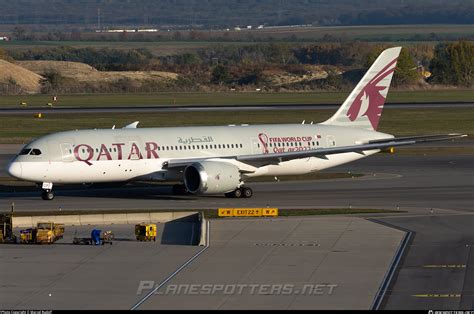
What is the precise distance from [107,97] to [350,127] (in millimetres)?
81441

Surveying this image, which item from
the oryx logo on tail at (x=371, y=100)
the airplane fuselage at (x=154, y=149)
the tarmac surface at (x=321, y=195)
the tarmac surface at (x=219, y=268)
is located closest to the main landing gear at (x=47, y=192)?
the tarmac surface at (x=321, y=195)

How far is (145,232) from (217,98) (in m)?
95.0

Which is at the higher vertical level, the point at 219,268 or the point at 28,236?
the point at 219,268

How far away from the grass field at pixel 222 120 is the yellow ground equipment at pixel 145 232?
47011mm

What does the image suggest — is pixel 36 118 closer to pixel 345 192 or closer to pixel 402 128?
pixel 402 128

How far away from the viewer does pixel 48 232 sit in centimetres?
4325

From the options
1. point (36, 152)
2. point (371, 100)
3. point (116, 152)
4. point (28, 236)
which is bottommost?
point (28, 236)

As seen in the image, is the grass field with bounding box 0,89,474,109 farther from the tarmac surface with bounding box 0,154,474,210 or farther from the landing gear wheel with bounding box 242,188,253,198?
the landing gear wheel with bounding box 242,188,253,198

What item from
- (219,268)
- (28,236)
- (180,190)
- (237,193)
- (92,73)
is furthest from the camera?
(92,73)

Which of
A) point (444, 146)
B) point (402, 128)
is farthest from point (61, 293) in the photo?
point (402, 128)

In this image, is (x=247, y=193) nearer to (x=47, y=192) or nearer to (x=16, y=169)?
(x=47, y=192)

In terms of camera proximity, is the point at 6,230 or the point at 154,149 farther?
the point at 154,149

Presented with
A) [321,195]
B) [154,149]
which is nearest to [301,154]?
[321,195]

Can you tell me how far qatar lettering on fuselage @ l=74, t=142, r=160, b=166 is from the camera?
2173 inches
